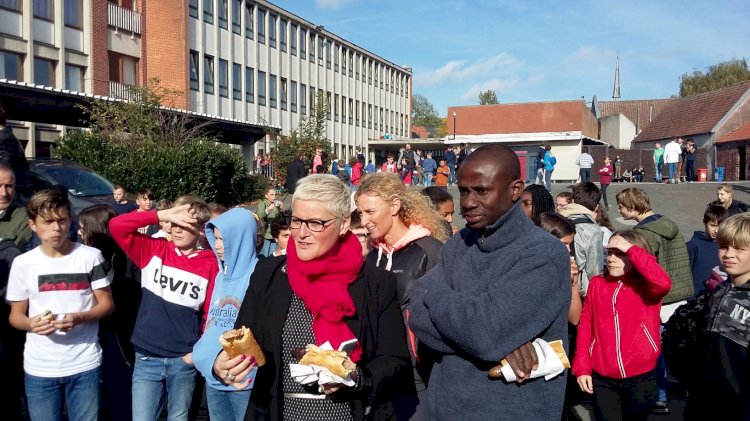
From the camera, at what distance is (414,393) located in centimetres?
303

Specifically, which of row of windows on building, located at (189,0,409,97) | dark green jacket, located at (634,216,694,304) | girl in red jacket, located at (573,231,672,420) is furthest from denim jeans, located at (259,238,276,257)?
row of windows on building, located at (189,0,409,97)

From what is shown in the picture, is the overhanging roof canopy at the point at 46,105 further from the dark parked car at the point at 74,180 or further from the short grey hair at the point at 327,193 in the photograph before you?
the short grey hair at the point at 327,193

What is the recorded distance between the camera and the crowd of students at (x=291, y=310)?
280 cm

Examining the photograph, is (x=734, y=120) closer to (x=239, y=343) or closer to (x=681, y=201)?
(x=681, y=201)

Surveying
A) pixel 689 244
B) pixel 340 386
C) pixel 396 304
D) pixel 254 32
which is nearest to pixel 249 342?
pixel 340 386

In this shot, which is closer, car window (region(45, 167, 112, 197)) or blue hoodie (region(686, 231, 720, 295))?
blue hoodie (region(686, 231, 720, 295))

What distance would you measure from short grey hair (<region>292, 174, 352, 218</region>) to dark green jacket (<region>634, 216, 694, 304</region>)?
402cm

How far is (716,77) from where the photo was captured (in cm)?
6762

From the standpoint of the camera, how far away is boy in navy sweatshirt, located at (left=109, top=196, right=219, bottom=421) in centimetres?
412

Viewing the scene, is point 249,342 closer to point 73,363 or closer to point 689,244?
point 73,363

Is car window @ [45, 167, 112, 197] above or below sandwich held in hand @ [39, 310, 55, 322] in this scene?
above

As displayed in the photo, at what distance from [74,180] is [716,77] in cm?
7061

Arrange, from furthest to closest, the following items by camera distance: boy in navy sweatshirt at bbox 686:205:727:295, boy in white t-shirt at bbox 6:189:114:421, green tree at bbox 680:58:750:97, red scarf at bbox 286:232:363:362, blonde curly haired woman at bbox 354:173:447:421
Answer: green tree at bbox 680:58:750:97
boy in navy sweatshirt at bbox 686:205:727:295
boy in white t-shirt at bbox 6:189:114:421
blonde curly haired woman at bbox 354:173:447:421
red scarf at bbox 286:232:363:362

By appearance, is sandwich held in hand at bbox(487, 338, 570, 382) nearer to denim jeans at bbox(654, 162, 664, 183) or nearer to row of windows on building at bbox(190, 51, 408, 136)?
denim jeans at bbox(654, 162, 664, 183)
